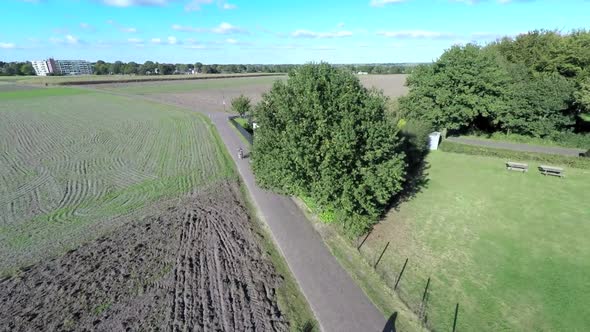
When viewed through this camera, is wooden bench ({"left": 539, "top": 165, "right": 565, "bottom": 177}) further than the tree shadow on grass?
Yes

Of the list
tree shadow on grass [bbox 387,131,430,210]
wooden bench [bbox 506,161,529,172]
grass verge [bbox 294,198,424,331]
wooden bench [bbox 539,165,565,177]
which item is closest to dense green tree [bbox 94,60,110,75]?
tree shadow on grass [bbox 387,131,430,210]

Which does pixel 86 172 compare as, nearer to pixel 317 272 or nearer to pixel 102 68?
pixel 317 272

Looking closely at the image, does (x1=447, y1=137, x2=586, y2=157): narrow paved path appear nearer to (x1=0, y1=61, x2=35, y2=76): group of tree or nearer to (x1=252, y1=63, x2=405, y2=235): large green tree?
(x1=252, y1=63, x2=405, y2=235): large green tree

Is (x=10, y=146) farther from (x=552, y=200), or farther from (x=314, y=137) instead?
(x=552, y=200)

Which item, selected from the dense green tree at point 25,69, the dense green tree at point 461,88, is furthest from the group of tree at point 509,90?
the dense green tree at point 25,69

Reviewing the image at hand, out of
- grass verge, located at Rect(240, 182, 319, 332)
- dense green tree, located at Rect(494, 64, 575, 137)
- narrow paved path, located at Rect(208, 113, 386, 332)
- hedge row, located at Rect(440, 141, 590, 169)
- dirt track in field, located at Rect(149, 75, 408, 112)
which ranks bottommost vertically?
grass verge, located at Rect(240, 182, 319, 332)

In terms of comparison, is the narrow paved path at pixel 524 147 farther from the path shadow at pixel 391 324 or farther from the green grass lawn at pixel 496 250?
the path shadow at pixel 391 324

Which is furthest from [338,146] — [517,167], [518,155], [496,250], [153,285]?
[518,155]
